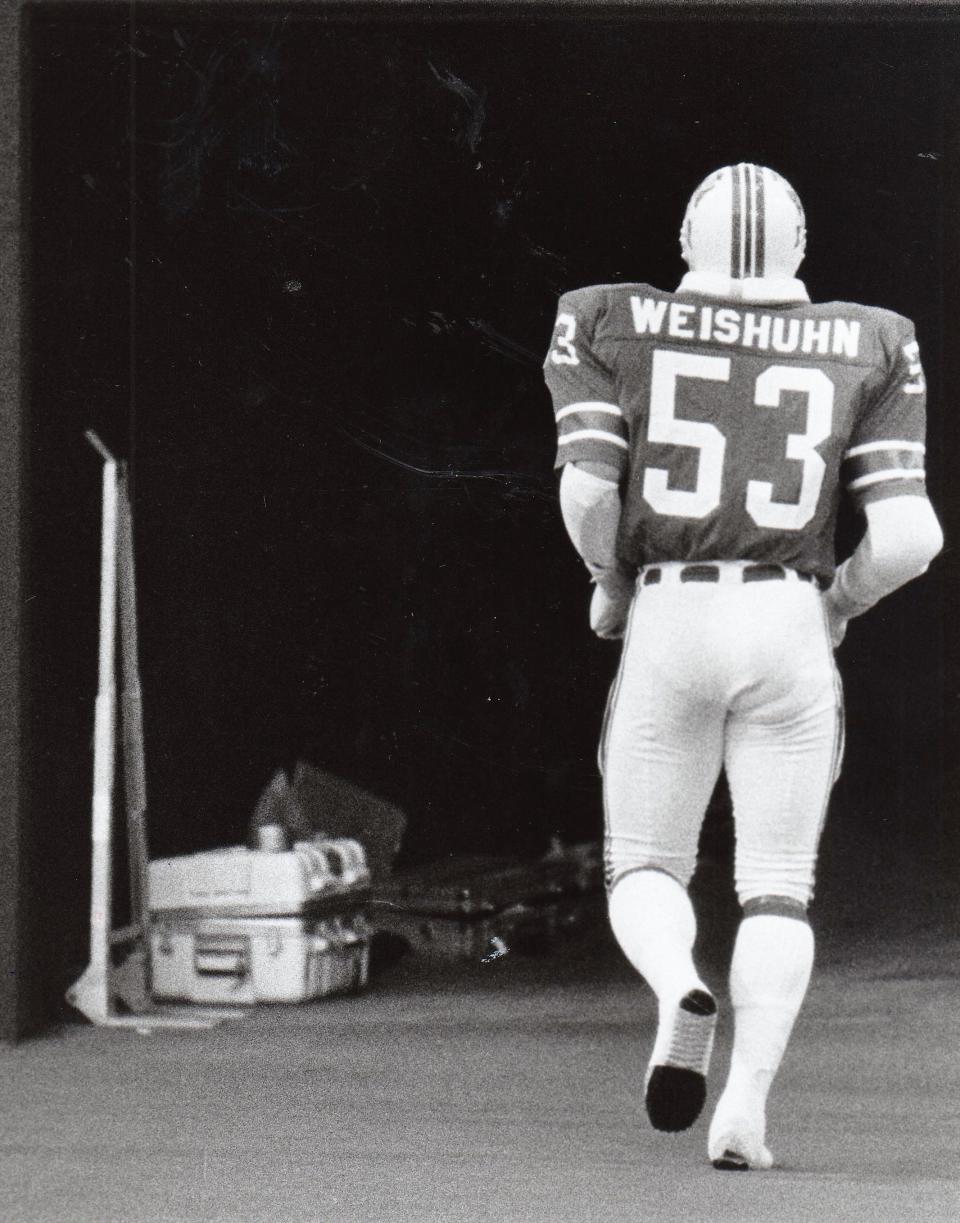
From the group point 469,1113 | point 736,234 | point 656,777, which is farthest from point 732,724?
point 469,1113

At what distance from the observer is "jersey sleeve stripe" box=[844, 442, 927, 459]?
3.60 m

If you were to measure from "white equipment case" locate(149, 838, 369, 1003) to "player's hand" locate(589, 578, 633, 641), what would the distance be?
1.94 m

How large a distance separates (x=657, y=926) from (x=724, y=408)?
99cm

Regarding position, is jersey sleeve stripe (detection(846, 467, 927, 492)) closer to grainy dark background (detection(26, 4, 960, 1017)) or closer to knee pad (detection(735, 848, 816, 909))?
knee pad (detection(735, 848, 816, 909))

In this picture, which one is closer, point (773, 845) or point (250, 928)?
point (773, 845)

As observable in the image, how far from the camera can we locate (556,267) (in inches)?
217

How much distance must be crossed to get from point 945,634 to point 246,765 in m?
2.80

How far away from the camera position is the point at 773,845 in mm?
3598

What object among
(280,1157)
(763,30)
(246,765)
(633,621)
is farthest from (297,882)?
(763,30)

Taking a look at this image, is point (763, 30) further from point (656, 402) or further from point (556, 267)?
point (656, 402)

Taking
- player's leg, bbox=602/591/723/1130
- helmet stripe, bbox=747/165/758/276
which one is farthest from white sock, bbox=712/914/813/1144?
helmet stripe, bbox=747/165/758/276

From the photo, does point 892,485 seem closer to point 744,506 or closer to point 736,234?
point 744,506

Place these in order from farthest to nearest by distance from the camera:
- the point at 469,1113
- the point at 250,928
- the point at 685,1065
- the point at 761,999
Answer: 1. the point at 250,928
2. the point at 469,1113
3. the point at 761,999
4. the point at 685,1065

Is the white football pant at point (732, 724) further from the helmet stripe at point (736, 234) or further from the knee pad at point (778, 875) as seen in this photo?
the helmet stripe at point (736, 234)
